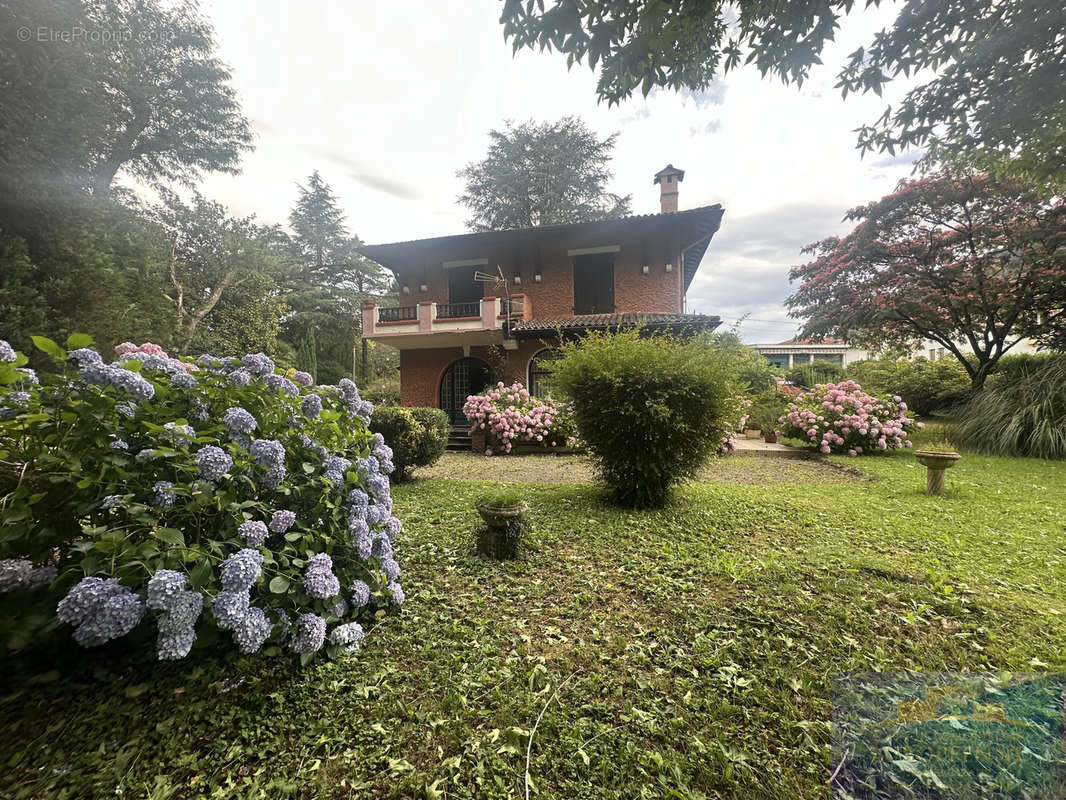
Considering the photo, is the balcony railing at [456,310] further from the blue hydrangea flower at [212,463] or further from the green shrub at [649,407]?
the blue hydrangea flower at [212,463]

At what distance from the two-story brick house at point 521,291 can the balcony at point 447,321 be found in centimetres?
3

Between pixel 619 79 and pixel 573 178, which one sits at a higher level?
pixel 573 178

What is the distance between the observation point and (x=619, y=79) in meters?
2.78

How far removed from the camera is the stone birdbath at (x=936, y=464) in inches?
182

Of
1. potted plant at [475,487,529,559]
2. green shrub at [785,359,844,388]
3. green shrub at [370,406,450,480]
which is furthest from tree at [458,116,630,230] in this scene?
potted plant at [475,487,529,559]

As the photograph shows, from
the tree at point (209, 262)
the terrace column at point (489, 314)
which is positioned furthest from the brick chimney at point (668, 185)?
the tree at point (209, 262)

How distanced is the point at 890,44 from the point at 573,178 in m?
17.2

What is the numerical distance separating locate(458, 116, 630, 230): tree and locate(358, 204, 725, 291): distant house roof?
19.8 ft

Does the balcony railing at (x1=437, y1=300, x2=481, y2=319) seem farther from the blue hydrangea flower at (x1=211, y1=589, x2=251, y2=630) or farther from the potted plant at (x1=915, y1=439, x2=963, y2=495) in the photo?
the blue hydrangea flower at (x1=211, y1=589, x2=251, y2=630)

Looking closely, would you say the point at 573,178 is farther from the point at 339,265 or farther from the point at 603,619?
the point at 603,619

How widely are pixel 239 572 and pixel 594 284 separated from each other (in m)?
12.6

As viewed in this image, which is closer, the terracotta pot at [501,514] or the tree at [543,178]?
the terracotta pot at [501,514]

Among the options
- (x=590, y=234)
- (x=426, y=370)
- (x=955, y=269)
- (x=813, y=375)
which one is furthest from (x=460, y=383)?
(x=955, y=269)

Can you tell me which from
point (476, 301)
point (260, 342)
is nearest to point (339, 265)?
point (260, 342)
